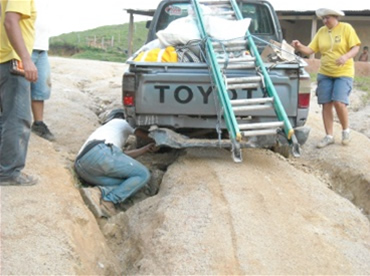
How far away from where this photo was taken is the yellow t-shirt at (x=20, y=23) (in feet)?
15.3

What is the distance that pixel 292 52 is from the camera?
705 centimetres

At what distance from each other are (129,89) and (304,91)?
1.95 metres

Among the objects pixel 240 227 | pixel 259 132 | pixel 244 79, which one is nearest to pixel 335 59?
pixel 244 79

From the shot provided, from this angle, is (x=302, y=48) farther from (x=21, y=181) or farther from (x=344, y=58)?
(x=21, y=181)

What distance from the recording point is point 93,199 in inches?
217

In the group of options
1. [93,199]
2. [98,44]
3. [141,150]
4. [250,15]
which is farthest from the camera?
[98,44]

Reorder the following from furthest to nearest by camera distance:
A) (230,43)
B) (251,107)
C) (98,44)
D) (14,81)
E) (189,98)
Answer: (98,44) < (230,43) < (189,98) < (251,107) < (14,81)

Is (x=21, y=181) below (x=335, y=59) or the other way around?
below

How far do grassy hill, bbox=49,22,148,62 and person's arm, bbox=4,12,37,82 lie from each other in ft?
97.8

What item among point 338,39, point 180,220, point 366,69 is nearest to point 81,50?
point 366,69

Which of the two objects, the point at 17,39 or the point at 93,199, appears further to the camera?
the point at 93,199

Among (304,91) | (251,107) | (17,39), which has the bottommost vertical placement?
(251,107)

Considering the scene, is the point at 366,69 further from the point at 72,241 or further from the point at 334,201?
the point at 72,241

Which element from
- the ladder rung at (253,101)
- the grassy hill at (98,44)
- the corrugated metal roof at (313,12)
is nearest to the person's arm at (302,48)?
the ladder rung at (253,101)
